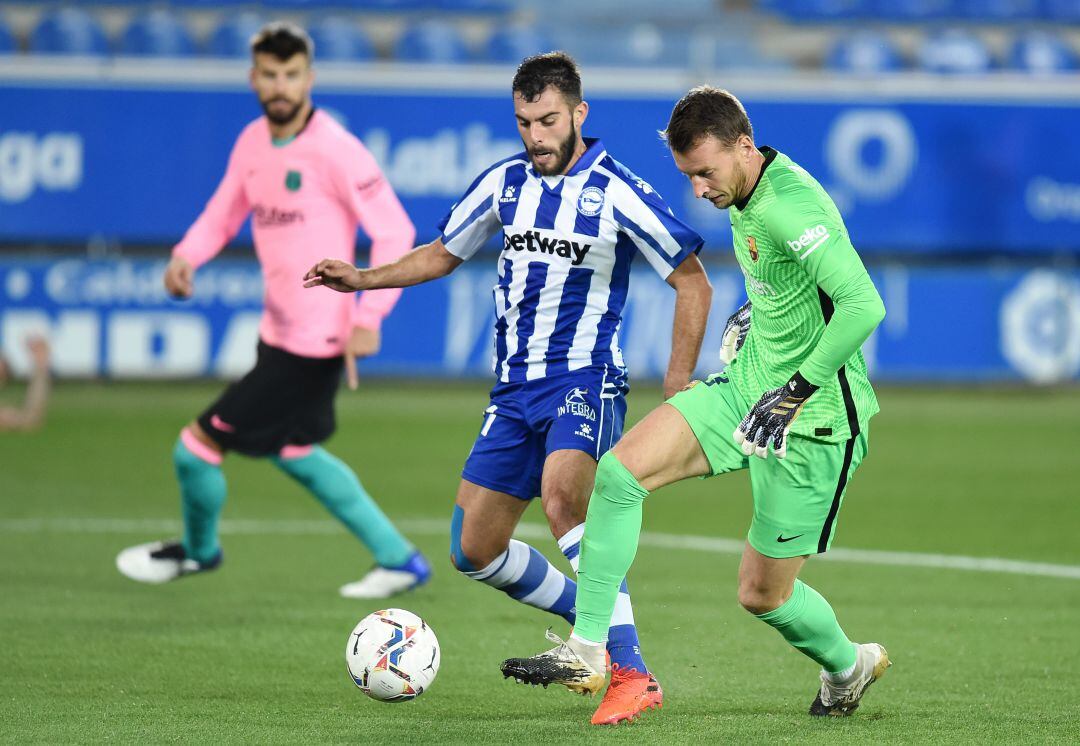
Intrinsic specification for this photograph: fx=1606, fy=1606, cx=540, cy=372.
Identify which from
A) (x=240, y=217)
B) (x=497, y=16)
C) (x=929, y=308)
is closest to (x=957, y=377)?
(x=929, y=308)

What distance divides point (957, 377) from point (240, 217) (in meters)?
10.9

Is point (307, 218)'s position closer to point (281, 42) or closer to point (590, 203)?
point (281, 42)

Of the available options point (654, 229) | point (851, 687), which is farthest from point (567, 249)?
point (851, 687)

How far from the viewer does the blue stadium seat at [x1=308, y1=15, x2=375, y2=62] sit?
16.5m

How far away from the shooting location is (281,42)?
7074 millimetres

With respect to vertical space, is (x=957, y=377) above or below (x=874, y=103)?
below

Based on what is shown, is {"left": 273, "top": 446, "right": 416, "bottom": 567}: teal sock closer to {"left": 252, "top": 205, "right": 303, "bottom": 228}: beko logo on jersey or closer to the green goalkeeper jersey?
{"left": 252, "top": 205, "right": 303, "bottom": 228}: beko logo on jersey

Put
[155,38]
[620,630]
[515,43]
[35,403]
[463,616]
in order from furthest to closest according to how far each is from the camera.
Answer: [515,43] → [155,38] → [35,403] → [463,616] → [620,630]

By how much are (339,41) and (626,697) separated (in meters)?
12.8

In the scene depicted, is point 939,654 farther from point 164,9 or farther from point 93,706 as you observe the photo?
point 164,9

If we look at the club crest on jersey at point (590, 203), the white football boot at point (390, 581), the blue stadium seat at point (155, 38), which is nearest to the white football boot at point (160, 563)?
the white football boot at point (390, 581)

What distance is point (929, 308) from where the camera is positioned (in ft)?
54.1

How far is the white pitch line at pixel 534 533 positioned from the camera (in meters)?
8.10

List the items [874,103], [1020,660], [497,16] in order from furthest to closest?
1. [497,16]
2. [874,103]
3. [1020,660]
